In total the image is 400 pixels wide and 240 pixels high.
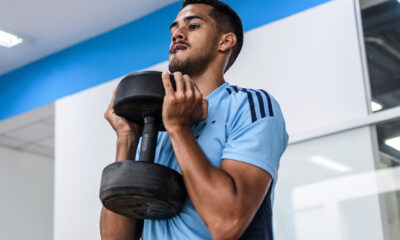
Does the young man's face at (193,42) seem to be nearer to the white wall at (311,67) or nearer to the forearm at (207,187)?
the forearm at (207,187)

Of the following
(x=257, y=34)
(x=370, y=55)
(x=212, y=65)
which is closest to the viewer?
(x=212, y=65)

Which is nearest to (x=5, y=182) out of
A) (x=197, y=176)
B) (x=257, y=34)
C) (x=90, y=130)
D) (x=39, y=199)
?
(x=39, y=199)

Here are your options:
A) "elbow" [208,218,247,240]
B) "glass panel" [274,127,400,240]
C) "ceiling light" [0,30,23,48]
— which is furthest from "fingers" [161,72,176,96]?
"ceiling light" [0,30,23,48]

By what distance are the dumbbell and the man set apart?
31 millimetres

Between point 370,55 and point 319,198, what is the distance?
675 mm

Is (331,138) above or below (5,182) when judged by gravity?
below

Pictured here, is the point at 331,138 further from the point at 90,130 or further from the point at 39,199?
the point at 39,199

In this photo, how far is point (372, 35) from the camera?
250 cm

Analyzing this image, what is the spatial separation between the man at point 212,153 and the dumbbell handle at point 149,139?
0.04m

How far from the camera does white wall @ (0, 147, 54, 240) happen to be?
4855mm

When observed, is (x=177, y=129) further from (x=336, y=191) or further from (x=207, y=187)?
(x=336, y=191)

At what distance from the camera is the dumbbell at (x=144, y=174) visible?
93cm

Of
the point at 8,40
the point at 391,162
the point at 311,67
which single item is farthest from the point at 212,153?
the point at 8,40

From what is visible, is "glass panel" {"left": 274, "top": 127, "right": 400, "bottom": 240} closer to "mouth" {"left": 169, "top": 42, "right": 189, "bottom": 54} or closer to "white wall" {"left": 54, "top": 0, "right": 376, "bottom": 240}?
"white wall" {"left": 54, "top": 0, "right": 376, "bottom": 240}
